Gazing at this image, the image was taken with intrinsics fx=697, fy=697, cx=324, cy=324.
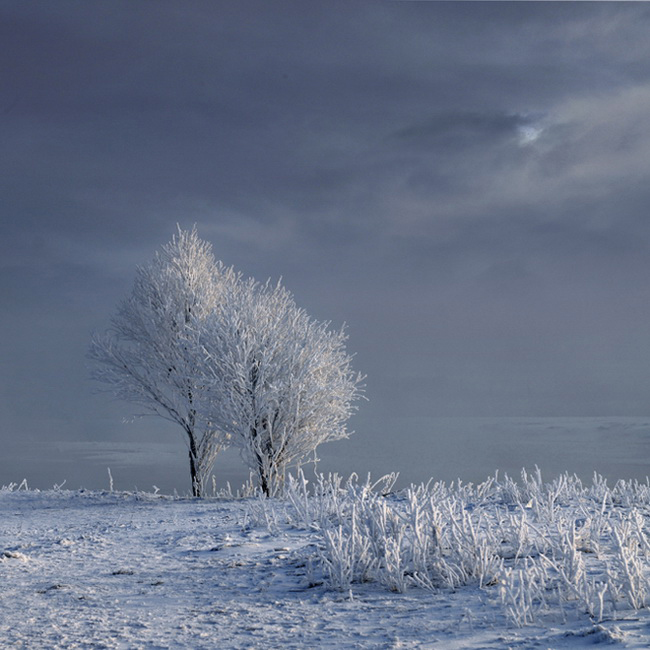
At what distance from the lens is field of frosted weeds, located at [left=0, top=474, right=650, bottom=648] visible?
481 cm

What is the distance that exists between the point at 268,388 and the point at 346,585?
993cm

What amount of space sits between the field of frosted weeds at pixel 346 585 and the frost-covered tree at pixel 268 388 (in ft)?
20.5

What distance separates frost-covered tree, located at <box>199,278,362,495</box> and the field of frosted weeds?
6247mm

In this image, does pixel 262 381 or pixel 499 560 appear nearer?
pixel 499 560

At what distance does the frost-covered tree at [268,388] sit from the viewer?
51.0ft

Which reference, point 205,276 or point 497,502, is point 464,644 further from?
point 205,276

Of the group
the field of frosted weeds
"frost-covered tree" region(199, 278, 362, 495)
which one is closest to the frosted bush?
the field of frosted weeds

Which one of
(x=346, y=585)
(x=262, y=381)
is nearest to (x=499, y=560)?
(x=346, y=585)

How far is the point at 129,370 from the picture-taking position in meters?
18.5

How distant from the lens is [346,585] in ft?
19.8

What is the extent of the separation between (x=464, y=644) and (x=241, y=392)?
11536 millimetres

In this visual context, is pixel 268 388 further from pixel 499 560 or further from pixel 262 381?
pixel 499 560

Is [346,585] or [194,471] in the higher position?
[194,471]

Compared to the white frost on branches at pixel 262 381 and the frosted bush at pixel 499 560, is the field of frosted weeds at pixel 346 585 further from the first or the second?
the white frost on branches at pixel 262 381
